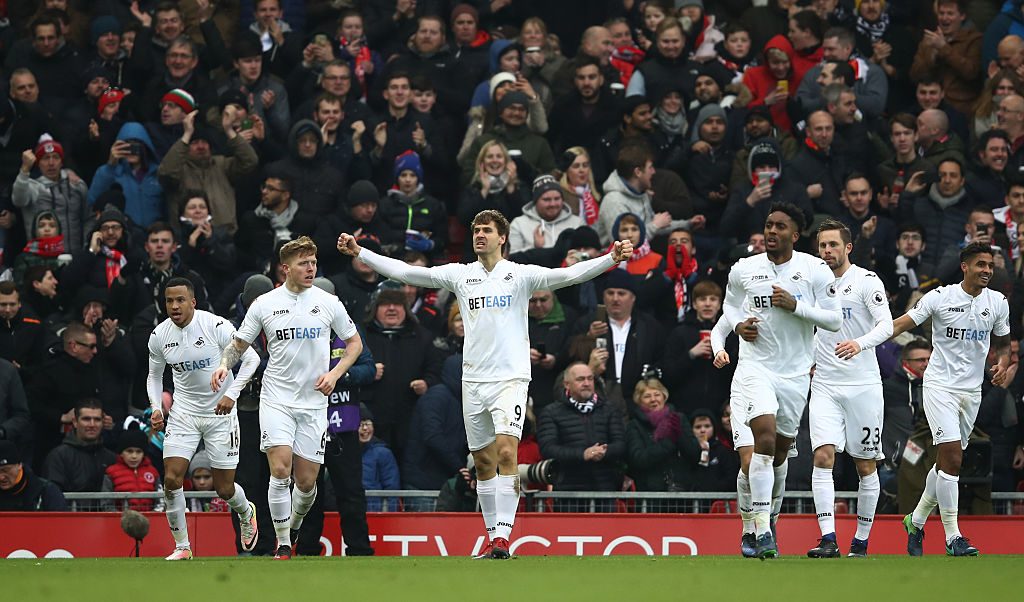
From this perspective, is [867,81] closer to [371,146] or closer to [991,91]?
[991,91]

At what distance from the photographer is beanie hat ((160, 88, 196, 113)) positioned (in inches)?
828

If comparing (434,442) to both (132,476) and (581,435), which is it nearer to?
(581,435)

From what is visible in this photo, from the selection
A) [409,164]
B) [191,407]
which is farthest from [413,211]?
[191,407]

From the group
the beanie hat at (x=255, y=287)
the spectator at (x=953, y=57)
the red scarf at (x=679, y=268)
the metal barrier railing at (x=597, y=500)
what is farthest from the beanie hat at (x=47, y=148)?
the spectator at (x=953, y=57)

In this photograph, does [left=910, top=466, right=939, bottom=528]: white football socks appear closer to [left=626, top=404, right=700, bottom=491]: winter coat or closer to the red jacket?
[left=626, top=404, right=700, bottom=491]: winter coat

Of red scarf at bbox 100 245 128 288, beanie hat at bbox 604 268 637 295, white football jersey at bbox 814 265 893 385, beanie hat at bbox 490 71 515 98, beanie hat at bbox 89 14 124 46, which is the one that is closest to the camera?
white football jersey at bbox 814 265 893 385

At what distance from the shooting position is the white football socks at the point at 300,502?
15.4 metres

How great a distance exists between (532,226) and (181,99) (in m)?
4.90

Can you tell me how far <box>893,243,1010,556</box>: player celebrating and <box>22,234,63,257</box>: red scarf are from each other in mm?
10166

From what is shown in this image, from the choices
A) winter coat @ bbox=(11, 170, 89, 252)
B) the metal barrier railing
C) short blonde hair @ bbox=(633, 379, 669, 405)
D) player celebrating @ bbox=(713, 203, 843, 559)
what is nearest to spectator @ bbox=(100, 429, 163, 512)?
the metal barrier railing

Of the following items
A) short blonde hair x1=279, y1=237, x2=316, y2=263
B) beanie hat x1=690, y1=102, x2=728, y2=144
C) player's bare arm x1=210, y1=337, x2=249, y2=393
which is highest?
beanie hat x1=690, y1=102, x2=728, y2=144

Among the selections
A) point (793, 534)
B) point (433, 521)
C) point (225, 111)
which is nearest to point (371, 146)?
point (225, 111)

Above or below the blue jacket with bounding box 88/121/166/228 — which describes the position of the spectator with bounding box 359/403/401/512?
below

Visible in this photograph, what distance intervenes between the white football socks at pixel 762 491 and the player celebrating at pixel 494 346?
1.98 metres
